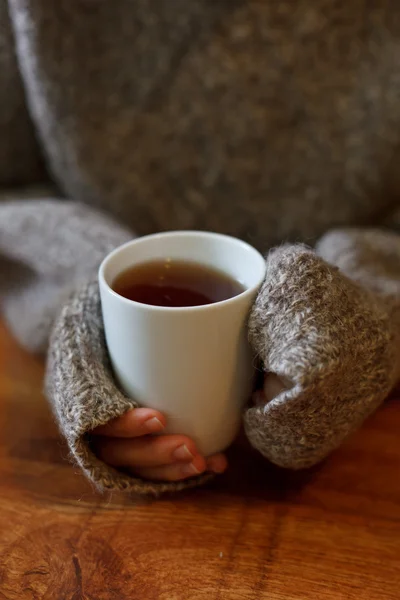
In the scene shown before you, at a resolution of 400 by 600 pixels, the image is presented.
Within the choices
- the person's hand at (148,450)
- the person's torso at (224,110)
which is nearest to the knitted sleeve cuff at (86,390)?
the person's hand at (148,450)

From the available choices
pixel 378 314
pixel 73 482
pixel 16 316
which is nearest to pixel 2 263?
pixel 16 316

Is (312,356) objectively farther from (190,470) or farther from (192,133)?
(192,133)

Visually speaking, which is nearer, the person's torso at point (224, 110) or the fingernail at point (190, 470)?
the fingernail at point (190, 470)

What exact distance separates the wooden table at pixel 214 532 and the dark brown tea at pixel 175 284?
134 millimetres

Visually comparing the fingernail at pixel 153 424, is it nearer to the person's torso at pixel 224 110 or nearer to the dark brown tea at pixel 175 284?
the dark brown tea at pixel 175 284

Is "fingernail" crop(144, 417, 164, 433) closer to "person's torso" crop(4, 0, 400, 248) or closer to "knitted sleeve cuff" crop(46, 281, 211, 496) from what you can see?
"knitted sleeve cuff" crop(46, 281, 211, 496)

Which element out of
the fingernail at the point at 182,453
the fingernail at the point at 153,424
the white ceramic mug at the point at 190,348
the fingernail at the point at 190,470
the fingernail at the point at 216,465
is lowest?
the fingernail at the point at 216,465

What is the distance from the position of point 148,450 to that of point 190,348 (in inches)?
3.5

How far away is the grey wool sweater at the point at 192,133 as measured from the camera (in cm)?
54

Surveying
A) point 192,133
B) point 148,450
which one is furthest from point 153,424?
point 192,133

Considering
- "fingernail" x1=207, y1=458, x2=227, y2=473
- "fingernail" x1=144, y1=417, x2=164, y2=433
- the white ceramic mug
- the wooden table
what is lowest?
the wooden table

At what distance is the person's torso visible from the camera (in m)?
0.55

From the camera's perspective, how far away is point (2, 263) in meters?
0.57

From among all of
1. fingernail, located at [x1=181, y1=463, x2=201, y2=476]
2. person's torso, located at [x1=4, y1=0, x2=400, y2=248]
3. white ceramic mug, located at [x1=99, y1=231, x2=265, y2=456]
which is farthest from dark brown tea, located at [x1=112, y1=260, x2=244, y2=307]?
person's torso, located at [x1=4, y1=0, x2=400, y2=248]
